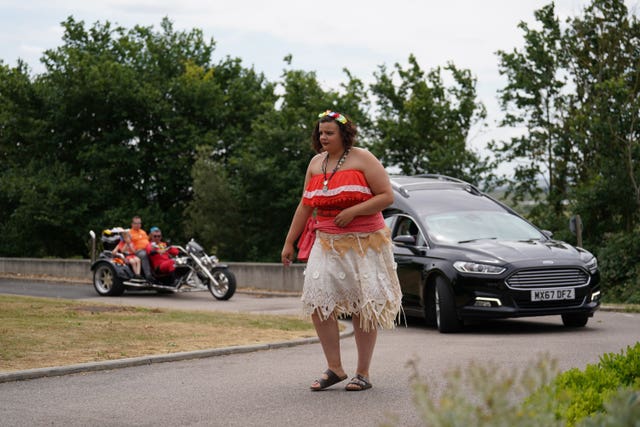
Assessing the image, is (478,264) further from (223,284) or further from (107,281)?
(107,281)

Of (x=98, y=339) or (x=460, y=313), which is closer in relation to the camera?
(x=98, y=339)

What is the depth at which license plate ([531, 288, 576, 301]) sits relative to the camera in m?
12.6

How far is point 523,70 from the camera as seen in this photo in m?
29.8

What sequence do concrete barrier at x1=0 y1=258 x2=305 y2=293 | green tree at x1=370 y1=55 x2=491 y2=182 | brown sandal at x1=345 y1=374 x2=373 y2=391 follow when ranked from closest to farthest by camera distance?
brown sandal at x1=345 y1=374 x2=373 y2=391 → concrete barrier at x1=0 y1=258 x2=305 y2=293 → green tree at x1=370 y1=55 x2=491 y2=182

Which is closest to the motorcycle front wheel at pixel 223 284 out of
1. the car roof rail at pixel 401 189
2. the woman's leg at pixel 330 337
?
the car roof rail at pixel 401 189

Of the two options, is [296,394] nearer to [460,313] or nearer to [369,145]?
[460,313]

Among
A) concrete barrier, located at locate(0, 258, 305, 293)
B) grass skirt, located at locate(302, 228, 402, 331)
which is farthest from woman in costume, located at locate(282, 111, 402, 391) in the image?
concrete barrier, located at locate(0, 258, 305, 293)

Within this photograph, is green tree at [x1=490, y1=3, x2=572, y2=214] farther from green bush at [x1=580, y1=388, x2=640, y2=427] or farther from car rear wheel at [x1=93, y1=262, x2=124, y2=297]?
green bush at [x1=580, y1=388, x2=640, y2=427]

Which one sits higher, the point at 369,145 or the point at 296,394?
the point at 369,145

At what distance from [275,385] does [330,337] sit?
69 cm

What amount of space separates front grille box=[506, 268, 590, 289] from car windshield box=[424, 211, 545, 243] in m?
1.23

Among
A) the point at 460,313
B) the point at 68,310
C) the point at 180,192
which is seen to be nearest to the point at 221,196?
the point at 180,192

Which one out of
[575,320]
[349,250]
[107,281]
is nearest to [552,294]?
[575,320]

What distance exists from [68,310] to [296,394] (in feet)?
29.0
